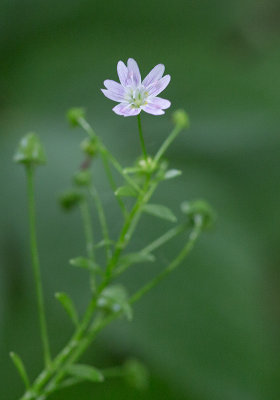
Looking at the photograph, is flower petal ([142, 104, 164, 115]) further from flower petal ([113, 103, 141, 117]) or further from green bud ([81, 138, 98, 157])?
green bud ([81, 138, 98, 157])

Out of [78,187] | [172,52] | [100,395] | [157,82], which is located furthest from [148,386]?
[157,82]

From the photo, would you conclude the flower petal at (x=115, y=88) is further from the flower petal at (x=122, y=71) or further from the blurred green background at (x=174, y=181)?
the blurred green background at (x=174, y=181)

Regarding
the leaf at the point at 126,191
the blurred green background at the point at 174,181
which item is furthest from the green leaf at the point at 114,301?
the blurred green background at the point at 174,181

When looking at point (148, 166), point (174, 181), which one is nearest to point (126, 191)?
point (148, 166)

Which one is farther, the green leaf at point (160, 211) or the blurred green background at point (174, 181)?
the blurred green background at point (174, 181)

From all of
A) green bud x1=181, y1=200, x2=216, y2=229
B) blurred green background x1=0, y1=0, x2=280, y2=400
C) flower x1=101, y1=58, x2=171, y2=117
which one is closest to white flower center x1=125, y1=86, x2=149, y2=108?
flower x1=101, y1=58, x2=171, y2=117

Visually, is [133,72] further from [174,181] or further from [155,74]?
[174,181]

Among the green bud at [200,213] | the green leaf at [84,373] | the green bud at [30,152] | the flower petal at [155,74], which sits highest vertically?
the green bud at [30,152]
